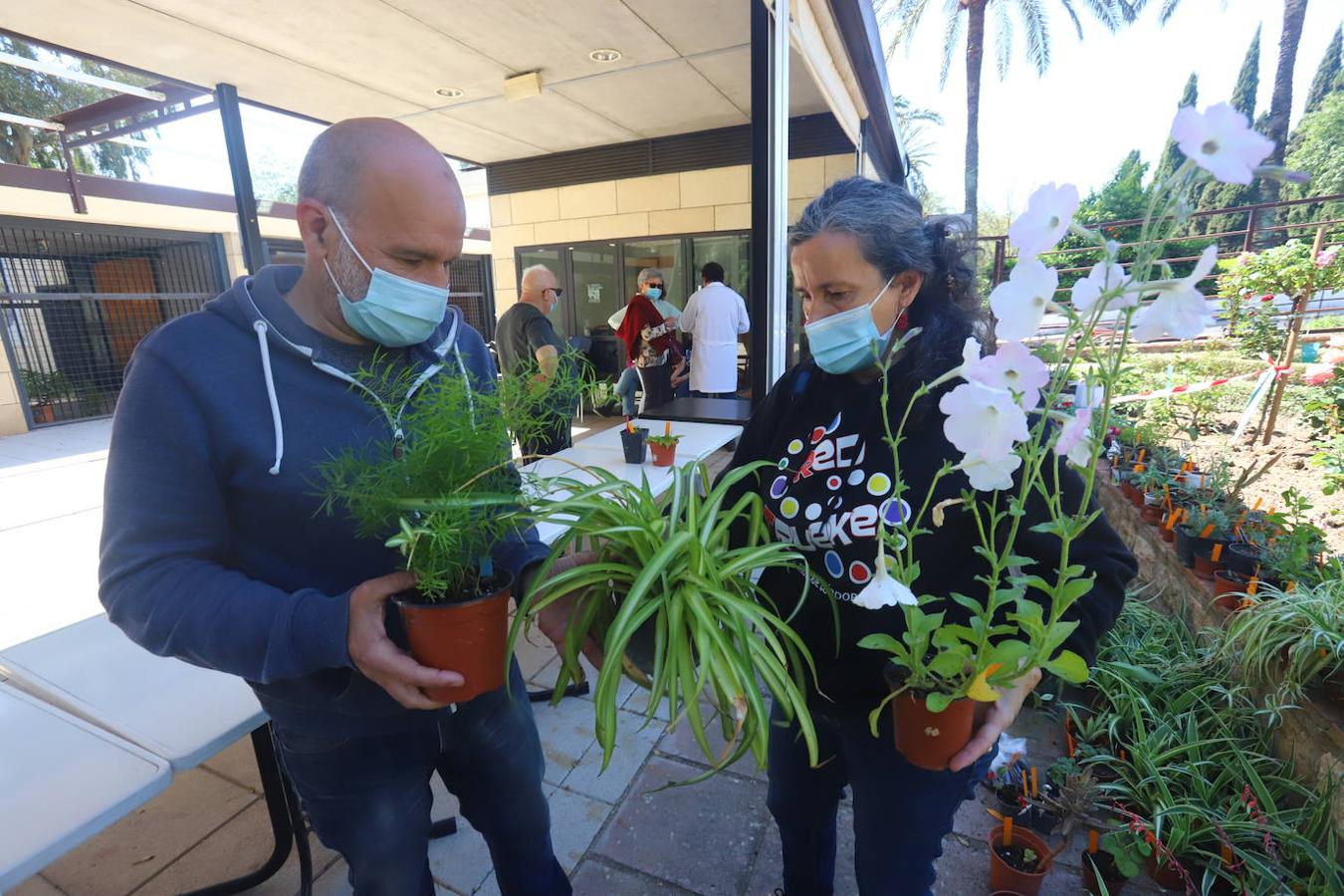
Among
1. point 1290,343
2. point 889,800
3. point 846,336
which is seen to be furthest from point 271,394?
point 1290,343

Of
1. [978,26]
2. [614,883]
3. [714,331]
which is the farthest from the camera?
[978,26]

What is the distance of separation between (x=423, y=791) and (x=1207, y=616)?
2.92 m

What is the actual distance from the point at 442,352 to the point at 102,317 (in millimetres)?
11372

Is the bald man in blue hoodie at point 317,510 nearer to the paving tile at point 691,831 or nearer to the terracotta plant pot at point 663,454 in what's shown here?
the paving tile at point 691,831

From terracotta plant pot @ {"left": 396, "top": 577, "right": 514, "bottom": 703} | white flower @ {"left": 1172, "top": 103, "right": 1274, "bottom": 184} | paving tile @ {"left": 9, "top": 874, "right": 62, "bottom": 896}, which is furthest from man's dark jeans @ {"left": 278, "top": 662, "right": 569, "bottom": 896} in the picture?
paving tile @ {"left": 9, "top": 874, "right": 62, "bottom": 896}

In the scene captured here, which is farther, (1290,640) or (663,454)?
(663,454)

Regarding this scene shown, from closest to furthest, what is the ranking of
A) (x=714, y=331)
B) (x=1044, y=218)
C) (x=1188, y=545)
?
1. (x=1044, y=218)
2. (x=1188, y=545)
3. (x=714, y=331)

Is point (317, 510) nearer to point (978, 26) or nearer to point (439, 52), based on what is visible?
point (439, 52)

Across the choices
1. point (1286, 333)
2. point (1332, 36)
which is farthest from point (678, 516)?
point (1332, 36)

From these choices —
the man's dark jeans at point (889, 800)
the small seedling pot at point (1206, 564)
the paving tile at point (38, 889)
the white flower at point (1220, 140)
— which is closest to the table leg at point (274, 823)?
the paving tile at point (38, 889)

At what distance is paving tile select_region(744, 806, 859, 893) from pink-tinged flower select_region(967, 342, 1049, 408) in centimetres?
161

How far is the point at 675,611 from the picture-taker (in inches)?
30.7

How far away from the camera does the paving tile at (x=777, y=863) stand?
69.2 inches

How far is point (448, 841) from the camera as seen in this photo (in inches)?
76.1
